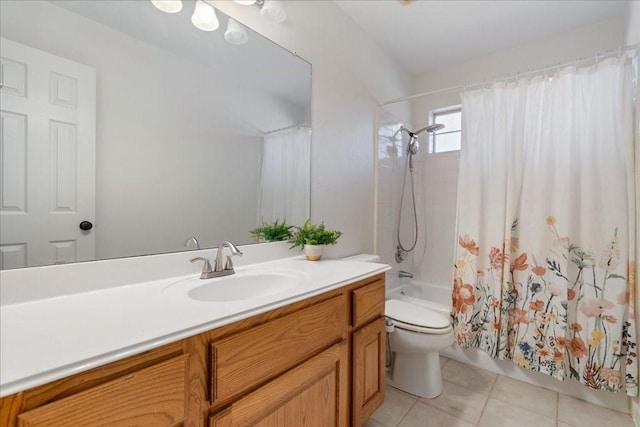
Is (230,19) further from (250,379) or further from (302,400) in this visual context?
(302,400)

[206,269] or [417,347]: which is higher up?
[206,269]

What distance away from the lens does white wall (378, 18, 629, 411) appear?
6.77ft

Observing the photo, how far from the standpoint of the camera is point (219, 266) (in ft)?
3.92

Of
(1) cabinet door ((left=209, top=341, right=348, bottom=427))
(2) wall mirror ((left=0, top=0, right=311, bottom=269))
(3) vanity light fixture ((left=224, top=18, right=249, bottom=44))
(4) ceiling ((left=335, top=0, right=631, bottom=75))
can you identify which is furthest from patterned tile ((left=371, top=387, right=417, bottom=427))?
(4) ceiling ((left=335, top=0, right=631, bottom=75))

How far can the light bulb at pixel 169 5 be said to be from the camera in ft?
3.63

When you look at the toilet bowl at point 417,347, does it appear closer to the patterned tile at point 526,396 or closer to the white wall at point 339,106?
the patterned tile at point 526,396

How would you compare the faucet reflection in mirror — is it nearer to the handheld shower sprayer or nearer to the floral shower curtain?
the floral shower curtain

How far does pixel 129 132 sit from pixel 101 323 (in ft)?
2.23

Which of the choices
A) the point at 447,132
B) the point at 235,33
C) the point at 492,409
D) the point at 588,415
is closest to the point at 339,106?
the point at 235,33

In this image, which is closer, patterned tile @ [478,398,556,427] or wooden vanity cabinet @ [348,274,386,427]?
wooden vanity cabinet @ [348,274,386,427]

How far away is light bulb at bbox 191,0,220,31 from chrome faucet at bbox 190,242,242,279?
94cm

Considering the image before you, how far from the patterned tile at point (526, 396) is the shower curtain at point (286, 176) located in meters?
1.60

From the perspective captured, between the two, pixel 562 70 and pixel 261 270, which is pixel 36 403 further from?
pixel 562 70

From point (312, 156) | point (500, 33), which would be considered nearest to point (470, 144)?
point (500, 33)
